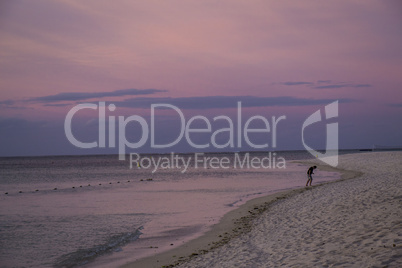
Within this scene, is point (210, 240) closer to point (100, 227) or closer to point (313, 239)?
point (313, 239)

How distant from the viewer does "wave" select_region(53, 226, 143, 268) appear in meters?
13.8

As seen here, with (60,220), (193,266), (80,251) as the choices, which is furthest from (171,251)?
(60,220)

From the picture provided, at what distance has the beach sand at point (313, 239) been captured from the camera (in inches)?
370

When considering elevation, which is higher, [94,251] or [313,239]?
[313,239]

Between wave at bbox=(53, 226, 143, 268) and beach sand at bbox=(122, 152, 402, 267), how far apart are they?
8.05 feet

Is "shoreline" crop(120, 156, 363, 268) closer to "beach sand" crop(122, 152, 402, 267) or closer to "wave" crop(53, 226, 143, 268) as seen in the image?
"beach sand" crop(122, 152, 402, 267)

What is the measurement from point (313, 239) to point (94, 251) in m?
8.82

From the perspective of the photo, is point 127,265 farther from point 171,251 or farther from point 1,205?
point 1,205

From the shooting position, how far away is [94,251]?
15.2 m

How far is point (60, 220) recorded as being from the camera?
23203 mm

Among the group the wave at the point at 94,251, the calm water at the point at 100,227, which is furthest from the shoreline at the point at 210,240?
the wave at the point at 94,251

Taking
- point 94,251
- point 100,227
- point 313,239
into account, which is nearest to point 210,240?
point 94,251

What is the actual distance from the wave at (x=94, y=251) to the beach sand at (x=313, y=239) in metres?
2.45

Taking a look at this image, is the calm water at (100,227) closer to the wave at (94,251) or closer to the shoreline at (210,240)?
the wave at (94,251)
